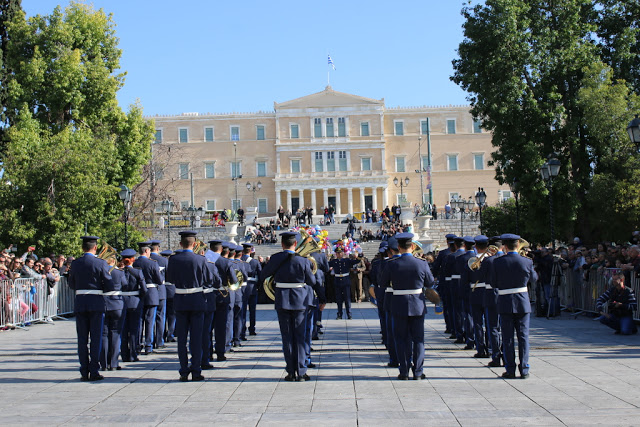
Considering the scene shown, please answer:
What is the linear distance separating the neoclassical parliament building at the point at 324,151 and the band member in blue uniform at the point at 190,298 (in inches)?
2870

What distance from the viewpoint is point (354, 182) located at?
8294cm

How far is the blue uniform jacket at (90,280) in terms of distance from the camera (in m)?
10.1

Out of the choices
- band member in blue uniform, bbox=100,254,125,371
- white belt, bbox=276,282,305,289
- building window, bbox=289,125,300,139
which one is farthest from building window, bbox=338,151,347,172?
white belt, bbox=276,282,305,289

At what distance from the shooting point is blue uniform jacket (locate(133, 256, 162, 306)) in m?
12.3

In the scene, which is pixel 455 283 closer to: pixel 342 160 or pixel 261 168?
pixel 342 160

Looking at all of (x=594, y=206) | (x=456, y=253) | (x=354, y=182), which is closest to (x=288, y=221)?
(x=354, y=182)

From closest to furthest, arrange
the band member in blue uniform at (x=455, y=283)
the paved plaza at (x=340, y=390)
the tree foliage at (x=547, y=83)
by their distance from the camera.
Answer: the paved plaza at (x=340, y=390) → the band member in blue uniform at (x=455, y=283) → the tree foliage at (x=547, y=83)

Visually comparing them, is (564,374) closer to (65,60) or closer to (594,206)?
(594,206)

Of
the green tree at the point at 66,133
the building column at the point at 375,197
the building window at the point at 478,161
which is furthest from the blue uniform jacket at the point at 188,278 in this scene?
the building window at the point at 478,161

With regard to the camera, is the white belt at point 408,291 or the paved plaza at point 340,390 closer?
the paved plaza at point 340,390

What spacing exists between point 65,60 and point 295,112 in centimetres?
5488

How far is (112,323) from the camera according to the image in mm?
10719

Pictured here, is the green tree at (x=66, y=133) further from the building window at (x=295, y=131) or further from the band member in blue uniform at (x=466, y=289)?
the building window at (x=295, y=131)

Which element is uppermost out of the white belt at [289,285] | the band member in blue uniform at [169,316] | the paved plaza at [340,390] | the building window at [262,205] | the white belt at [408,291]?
the building window at [262,205]
